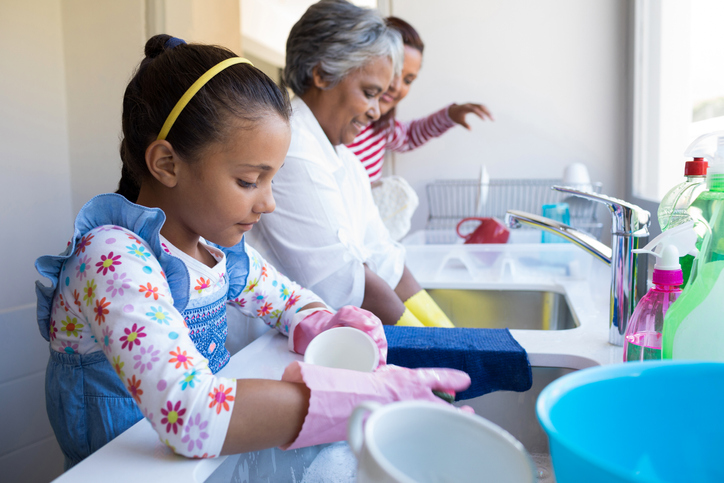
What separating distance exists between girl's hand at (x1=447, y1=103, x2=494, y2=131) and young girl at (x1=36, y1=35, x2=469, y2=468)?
1339mm

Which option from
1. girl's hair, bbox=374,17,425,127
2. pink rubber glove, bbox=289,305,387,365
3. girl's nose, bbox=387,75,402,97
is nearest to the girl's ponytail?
pink rubber glove, bbox=289,305,387,365

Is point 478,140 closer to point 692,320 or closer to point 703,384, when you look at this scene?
point 692,320

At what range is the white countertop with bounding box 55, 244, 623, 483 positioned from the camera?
51 cm

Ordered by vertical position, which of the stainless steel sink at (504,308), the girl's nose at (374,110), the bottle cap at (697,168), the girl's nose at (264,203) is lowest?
→ the stainless steel sink at (504,308)

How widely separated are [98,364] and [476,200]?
167 cm

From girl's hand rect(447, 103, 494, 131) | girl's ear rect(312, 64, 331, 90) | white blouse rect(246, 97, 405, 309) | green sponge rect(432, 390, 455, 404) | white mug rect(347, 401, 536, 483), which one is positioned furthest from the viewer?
girl's hand rect(447, 103, 494, 131)

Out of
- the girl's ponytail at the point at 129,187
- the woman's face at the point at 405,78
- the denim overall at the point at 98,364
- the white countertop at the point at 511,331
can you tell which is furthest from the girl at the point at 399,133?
the denim overall at the point at 98,364

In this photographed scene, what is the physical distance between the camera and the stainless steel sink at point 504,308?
1.34 m

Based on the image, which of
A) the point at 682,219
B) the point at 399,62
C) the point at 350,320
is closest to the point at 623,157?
the point at 399,62

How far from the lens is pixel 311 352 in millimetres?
700

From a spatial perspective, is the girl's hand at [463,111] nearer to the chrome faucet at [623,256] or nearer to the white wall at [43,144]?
the white wall at [43,144]

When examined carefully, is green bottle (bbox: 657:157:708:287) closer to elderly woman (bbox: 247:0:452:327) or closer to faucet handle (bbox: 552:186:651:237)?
faucet handle (bbox: 552:186:651:237)

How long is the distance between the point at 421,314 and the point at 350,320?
509 millimetres

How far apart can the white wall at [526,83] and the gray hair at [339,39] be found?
3.34 feet
